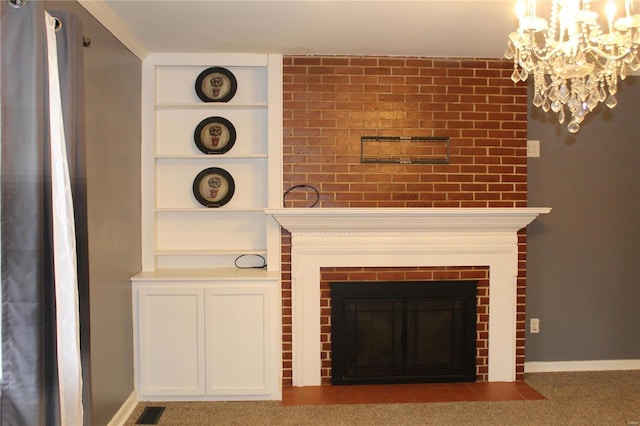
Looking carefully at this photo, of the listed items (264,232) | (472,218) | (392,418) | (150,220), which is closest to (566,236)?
(472,218)

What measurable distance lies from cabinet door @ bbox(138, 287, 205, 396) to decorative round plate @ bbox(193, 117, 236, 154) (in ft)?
3.17

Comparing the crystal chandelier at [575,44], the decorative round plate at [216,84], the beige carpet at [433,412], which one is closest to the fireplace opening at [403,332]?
the beige carpet at [433,412]

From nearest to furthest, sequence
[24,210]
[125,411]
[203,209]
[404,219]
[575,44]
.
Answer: [24,210]
[575,44]
[125,411]
[404,219]
[203,209]

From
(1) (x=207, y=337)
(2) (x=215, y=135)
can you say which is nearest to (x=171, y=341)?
(1) (x=207, y=337)

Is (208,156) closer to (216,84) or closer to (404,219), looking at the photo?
(216,84)

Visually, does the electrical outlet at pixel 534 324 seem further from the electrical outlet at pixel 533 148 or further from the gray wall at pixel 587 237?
the electrical outlet at pixel 533 148

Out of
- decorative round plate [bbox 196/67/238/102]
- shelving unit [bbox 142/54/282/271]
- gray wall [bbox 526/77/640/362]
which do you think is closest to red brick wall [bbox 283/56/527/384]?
shelving unit [bbox 142/54/282/271]

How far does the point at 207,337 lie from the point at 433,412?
1.46 meters

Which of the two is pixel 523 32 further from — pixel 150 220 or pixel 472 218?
pixel 150 220

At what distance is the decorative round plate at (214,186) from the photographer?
3.44 meters

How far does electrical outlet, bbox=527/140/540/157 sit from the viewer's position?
3.62 meters

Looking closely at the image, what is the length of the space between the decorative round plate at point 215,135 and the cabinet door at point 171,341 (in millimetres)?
967

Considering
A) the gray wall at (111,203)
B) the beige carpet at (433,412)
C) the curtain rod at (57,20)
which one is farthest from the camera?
the beige carpet at (433,412)

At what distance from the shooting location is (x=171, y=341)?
3160 millimetres
